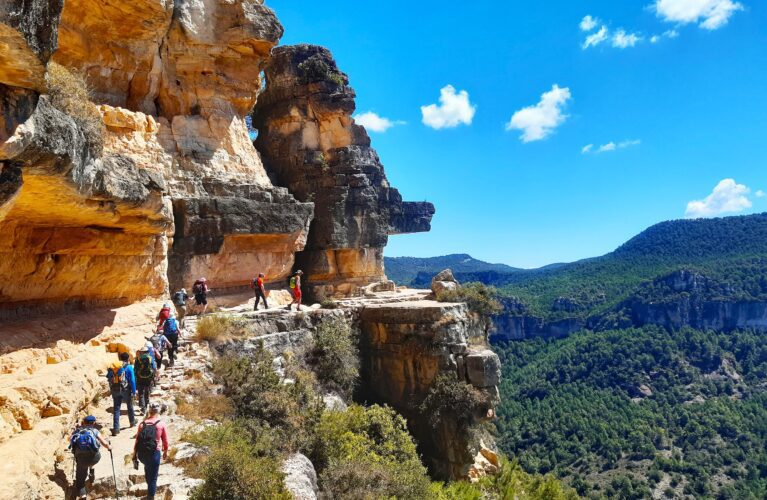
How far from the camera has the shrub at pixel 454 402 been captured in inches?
546

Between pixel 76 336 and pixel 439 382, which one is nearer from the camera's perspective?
pixel 76 336

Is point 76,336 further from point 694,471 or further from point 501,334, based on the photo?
point 501,334

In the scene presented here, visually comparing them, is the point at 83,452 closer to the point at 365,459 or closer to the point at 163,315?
the point at 163,315

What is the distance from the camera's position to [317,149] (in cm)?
2158

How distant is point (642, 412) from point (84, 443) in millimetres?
61855

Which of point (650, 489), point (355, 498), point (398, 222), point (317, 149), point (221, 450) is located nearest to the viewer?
point (221, 450)

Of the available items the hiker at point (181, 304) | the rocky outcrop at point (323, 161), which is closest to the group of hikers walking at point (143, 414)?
the hiker at point (181, 304)

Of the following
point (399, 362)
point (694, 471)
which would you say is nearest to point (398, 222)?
point (399, 362)

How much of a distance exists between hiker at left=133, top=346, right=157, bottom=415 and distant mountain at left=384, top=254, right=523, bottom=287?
10823 centimetres

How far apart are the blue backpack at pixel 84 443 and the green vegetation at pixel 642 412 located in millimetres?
42280

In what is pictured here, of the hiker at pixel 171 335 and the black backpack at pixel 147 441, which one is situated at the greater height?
the hiker at pixel 171 335

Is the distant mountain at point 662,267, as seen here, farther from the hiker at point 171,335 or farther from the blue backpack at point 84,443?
the blue backpack at point 84,443

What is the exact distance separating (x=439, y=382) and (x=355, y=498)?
6.30m

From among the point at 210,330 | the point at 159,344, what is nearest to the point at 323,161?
the point at 210,330
